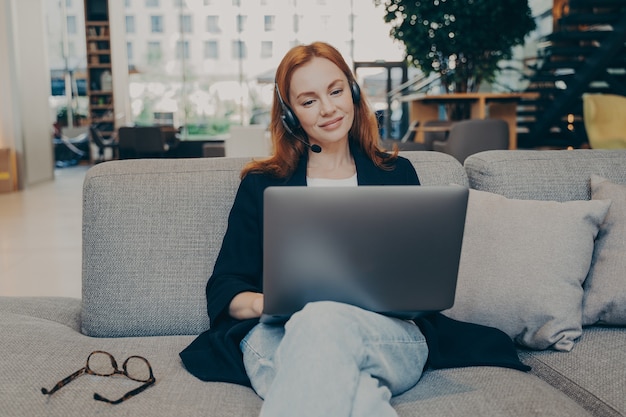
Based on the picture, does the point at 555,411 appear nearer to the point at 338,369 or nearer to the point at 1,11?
the point at 338,369

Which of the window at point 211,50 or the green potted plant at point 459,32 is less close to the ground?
the window at point 211,50

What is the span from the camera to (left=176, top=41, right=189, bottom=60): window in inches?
543

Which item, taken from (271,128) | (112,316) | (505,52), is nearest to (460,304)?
(271,128)

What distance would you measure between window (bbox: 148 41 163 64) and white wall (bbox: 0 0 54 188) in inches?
155

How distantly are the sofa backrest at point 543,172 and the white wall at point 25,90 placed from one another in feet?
26.1

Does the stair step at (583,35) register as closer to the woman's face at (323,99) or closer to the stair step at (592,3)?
the stair step at (592,3)

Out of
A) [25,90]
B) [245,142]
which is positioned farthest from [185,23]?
[245,142]

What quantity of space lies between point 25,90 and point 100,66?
4264 mm

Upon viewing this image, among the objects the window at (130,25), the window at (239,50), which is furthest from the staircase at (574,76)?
the window at (130,25)

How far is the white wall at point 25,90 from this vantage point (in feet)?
28.1

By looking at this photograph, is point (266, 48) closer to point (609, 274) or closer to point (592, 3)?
point (592, 3)

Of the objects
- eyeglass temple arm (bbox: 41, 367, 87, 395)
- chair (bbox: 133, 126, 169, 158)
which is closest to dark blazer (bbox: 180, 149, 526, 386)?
eyeglass temple arm (bbox: 41, 367, 87, 395)

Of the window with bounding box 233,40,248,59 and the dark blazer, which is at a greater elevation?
the window with bounding box 233,40,248,59

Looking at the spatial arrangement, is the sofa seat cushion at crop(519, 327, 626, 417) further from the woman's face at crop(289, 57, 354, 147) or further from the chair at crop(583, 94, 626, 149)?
the chair at crop(583, 94, 626, 149)
